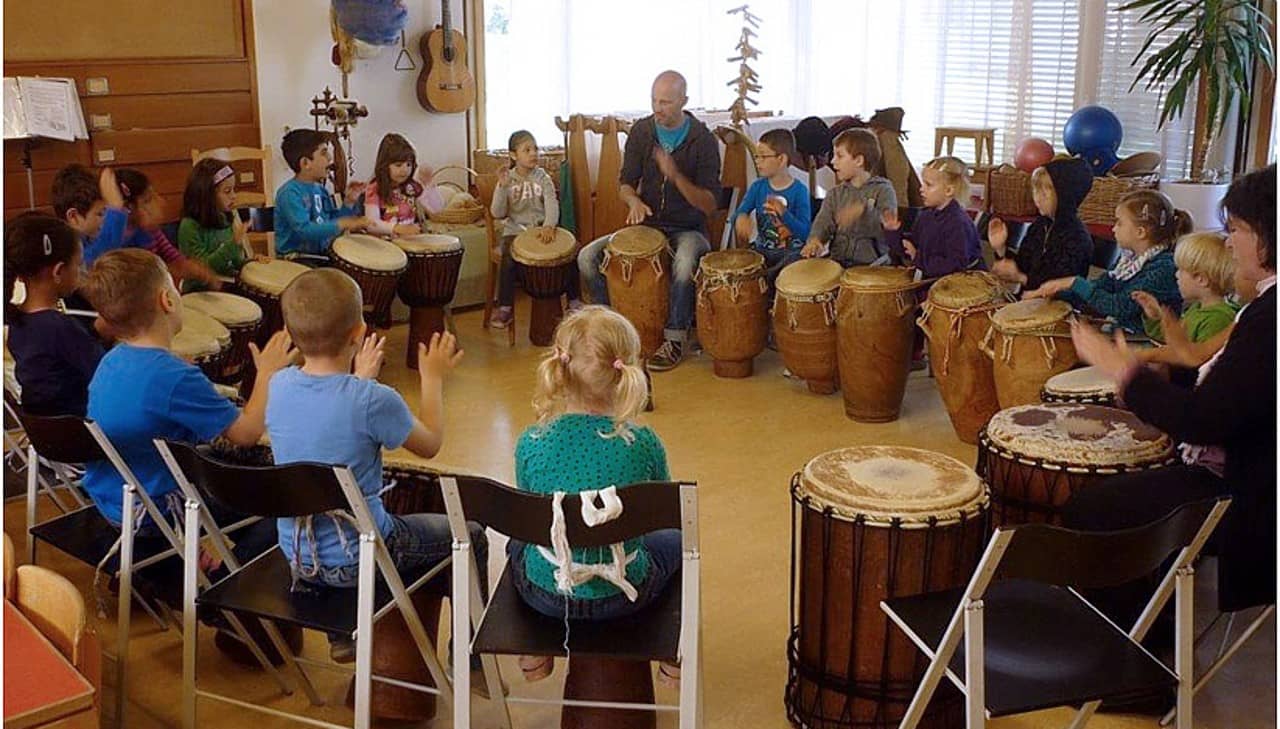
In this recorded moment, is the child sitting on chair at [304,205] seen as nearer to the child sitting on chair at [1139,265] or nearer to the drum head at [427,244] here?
the drum head at [427,244]

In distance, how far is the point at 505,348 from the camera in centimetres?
579

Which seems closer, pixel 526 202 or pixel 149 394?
pixel 149 394

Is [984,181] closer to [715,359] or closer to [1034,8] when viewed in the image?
[1034,8]

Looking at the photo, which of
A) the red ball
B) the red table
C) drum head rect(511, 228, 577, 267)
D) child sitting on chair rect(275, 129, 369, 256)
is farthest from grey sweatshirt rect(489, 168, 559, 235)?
the red table

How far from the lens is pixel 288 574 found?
2400mm

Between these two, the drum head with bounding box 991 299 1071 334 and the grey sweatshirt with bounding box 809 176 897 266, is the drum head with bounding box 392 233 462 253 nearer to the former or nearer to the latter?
the grey sweatshirt with bounding box 809 176 897 266

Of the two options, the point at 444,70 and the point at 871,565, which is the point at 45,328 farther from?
the point at 444,70

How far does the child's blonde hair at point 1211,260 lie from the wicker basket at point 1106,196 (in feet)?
10.4

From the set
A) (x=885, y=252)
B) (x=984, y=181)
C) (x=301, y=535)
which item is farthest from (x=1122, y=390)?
(x=984, y=181)

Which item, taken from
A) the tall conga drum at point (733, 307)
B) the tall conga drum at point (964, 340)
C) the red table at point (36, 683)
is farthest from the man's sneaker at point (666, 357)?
the red table at point (36, 683)

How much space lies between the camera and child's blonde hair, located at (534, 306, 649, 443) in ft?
7.36

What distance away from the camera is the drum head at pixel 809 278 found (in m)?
4.71

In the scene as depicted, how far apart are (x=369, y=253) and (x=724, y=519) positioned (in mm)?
2154

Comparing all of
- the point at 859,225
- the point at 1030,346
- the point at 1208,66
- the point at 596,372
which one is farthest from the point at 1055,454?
the point at 1208,66
